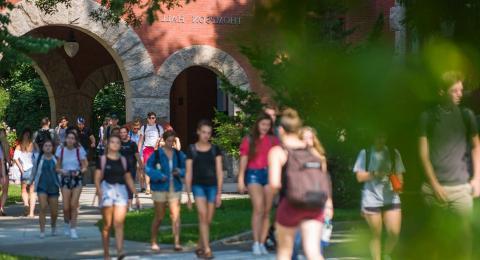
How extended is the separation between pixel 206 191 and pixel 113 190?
1080mm

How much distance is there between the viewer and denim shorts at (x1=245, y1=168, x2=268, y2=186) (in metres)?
12.5

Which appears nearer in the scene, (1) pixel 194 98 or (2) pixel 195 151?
(2) pixel 195 151

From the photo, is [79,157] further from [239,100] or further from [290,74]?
[290,74]

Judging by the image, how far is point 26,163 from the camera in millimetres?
19828

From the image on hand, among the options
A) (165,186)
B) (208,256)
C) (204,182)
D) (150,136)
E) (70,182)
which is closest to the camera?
(208,256)

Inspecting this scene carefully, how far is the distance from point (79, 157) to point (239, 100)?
9.87 ft

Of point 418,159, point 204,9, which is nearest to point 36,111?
point 204,9

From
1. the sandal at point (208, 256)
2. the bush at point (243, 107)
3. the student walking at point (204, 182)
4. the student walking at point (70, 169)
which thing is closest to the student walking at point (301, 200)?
the sandal at point (208, 256)

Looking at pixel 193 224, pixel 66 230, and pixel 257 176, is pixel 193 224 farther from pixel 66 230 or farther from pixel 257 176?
pixel 257 176

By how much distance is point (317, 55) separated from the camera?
167cm

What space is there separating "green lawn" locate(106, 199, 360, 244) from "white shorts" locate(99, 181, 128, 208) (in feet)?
6.89

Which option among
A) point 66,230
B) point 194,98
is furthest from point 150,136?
point 194,98

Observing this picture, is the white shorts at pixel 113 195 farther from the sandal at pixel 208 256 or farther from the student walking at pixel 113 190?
the sandal at pixel 208 256

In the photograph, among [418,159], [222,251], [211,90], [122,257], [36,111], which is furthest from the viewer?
[36,111]
